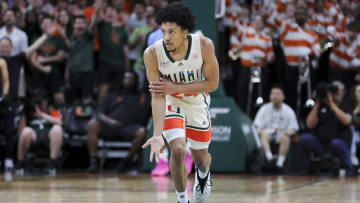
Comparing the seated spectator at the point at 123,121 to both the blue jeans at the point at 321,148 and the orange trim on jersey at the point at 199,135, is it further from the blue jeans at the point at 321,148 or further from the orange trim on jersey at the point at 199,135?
the orange trim on jersey at the point at 199,135

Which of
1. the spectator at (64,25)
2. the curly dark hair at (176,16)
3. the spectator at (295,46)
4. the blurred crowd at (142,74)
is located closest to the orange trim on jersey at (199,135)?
the curly dark hair at (176,16)

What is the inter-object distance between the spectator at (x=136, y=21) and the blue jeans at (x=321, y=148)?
11.7ft

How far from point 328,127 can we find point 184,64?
17.6 ft

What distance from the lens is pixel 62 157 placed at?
38.1ft

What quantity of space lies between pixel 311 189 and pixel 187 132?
2698mm

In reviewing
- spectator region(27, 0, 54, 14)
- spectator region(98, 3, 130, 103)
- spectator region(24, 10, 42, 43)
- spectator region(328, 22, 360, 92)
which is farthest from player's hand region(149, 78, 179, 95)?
spectator region(27, 0, 54, 14)

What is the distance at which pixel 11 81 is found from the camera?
11.3 metres

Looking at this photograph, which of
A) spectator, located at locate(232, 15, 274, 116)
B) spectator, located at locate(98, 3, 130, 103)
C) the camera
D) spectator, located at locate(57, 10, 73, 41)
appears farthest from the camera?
spectator, located at locate(57, 10, 73, 41)

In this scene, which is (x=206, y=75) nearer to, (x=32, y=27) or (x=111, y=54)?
(x=111, y=54)

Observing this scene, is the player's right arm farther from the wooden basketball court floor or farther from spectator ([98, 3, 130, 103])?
spectator ([98, 3, 130, 103])

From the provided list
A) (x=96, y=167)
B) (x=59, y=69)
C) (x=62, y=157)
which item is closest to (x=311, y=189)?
(x=96, y=167)

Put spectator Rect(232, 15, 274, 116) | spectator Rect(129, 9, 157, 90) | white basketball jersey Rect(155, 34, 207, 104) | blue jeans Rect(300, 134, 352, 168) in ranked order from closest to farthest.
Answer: white basketball jersey Rect(155, 34, 207, 104) < blue jeans Rect(300, 134, 352, 168) < spectator Rect(232, 15, 274, 116) < spectator Rect(129, 9, 157, 90)

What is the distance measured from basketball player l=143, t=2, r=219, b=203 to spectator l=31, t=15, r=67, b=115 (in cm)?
621

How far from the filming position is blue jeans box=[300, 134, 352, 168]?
10.5 metres
